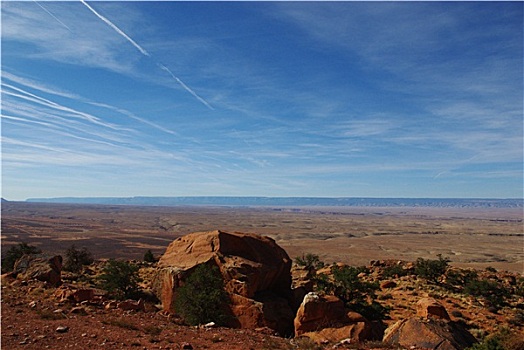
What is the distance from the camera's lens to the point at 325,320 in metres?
17.4

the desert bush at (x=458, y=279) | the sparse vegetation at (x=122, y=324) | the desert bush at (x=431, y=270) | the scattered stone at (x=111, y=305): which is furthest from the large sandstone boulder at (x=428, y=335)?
the desert bush at (x=431, y=270)

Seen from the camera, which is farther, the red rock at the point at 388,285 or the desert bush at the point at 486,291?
the red rock at the point at 388,285

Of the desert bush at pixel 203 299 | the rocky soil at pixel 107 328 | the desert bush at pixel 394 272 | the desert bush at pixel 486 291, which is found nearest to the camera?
the rocky soil at pixel 107 328

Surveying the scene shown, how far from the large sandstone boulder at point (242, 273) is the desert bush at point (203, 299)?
38.3 inches

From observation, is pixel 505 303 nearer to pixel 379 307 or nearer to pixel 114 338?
pixel 379 307

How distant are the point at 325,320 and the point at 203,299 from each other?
639 centimetres

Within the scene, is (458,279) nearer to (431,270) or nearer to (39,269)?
(431,270)

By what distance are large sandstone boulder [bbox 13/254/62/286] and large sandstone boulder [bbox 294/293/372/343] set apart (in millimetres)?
17496

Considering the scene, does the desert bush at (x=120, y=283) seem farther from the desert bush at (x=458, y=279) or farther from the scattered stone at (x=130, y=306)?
the desert bush at (x=458, y=279)

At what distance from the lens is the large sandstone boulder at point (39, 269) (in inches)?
925

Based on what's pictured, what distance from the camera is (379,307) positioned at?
23.0 meters

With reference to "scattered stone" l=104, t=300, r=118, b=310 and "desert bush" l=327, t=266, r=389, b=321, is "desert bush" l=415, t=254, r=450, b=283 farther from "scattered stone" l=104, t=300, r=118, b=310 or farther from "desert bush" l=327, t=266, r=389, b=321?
"scattered stone" l=104, t=300, r=118, b=310

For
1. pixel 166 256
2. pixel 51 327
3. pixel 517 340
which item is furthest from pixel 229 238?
pixel 517 340

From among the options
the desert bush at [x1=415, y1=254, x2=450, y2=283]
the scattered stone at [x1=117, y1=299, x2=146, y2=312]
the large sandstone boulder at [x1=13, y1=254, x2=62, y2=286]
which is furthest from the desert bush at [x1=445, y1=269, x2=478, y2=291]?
the large sandstone boulder at [x1=13, y1=254, x2=62, y2=286]
